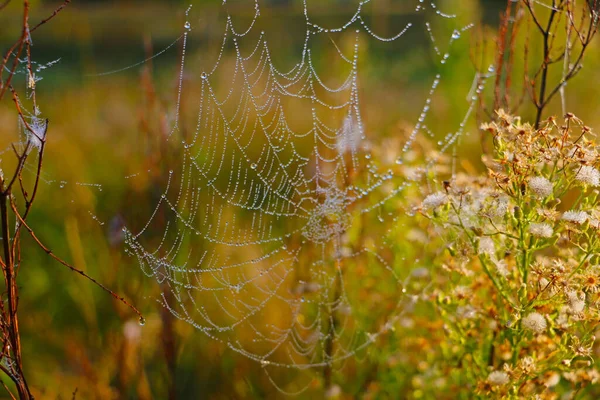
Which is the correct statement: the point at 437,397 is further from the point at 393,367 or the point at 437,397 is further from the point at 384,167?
the point at 384,167

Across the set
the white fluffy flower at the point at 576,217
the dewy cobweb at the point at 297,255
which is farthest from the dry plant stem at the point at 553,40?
the dewy cobweb at the point at 297,255

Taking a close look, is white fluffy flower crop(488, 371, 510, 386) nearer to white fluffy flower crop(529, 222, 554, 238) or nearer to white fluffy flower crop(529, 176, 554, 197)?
white fluffy flower crop(529, 222, 554, 238)

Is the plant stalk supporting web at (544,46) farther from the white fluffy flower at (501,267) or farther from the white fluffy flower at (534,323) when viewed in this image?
the white fluffy flower at (534,323)

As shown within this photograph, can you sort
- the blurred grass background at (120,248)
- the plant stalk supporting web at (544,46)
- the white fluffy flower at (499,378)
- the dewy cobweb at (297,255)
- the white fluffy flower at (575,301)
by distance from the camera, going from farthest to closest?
the blurred grass background at (120,248) → the dewy cobweb at (297,255) → the plant stalk supporting web at (544,46) → the white fluffy flower at (499,378) → the white fluffy flower at (575,301)

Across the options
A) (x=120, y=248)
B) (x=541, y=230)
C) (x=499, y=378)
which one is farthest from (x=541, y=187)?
(x=120, y=248)

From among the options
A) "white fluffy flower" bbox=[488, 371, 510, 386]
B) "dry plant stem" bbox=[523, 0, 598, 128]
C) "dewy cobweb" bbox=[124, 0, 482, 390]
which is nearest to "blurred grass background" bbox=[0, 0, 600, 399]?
"dewy cobweb" bbox=[124, 0, 482, 390]

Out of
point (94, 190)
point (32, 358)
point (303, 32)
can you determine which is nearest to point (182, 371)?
point (32, 358)
